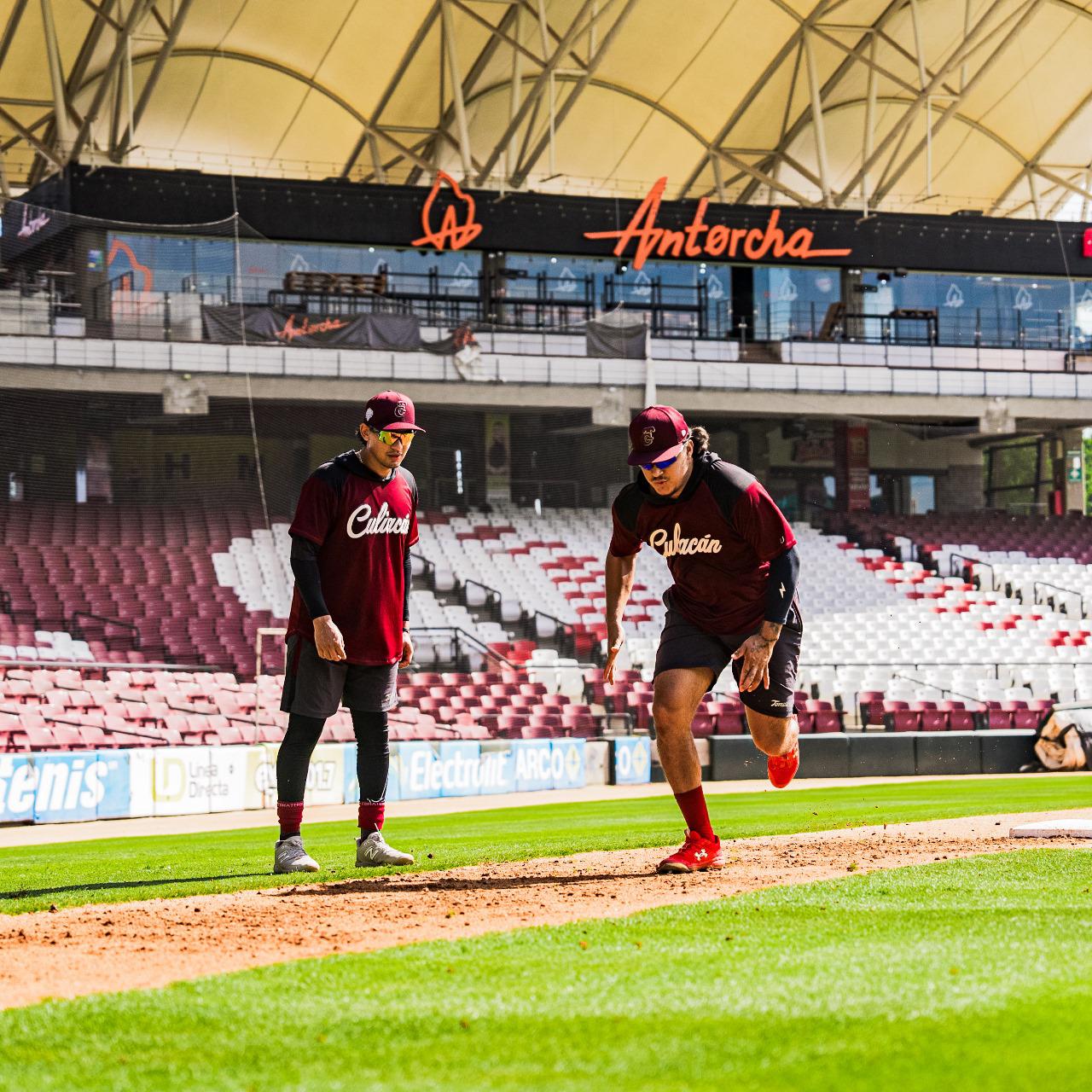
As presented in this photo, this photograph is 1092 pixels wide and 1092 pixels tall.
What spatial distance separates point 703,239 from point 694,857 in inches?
1258

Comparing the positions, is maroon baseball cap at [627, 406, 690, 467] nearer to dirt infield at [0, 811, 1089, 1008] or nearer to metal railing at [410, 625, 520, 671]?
dirt infield at [0, 811, 1089, 1008]

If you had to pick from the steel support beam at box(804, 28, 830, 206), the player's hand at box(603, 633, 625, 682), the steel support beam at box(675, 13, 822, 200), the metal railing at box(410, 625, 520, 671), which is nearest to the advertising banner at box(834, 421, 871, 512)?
the steel support beam at box(804, 28, 830, 206)

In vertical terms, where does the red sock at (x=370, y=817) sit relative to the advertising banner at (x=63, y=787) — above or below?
above

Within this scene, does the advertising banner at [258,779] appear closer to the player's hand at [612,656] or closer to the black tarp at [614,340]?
the player's hand at [612,656]

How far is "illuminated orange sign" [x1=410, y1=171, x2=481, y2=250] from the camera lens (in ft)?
116

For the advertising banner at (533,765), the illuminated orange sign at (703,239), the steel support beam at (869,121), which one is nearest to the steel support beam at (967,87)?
the steel support beam at (869,121)

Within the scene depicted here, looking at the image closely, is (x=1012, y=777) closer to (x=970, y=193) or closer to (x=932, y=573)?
(x=932, y=573)

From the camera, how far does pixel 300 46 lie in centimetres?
3672

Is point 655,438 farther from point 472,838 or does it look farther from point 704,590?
point 472,838

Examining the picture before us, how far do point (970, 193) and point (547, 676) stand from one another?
27.2 metres

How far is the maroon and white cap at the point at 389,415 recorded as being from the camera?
722 centimetres

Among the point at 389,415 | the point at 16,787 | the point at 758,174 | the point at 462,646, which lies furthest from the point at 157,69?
the point at 389,415

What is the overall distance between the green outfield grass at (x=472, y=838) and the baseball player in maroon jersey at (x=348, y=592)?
0.68 m

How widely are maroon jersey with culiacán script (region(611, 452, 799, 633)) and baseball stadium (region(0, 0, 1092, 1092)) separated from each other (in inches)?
0.8
